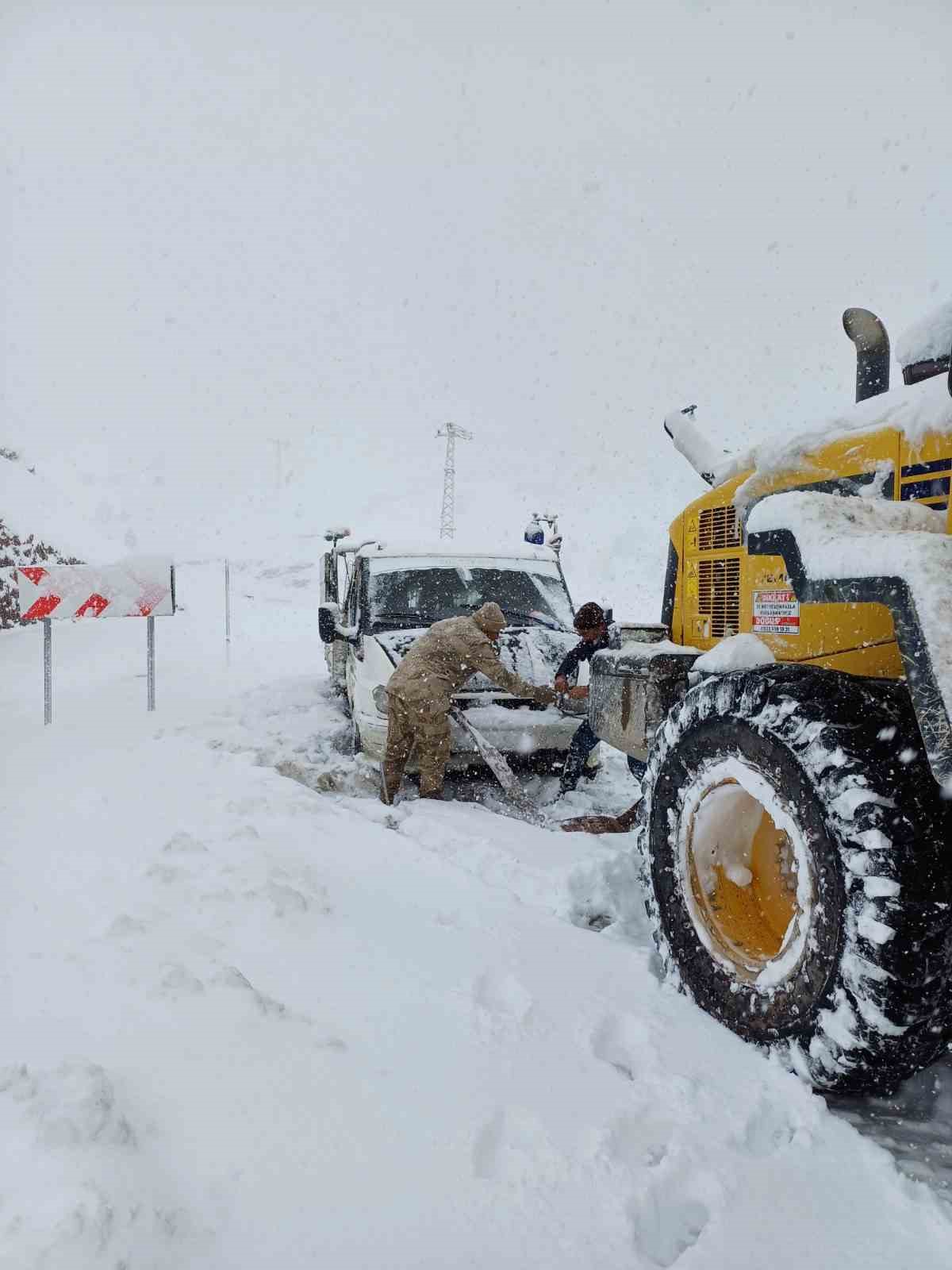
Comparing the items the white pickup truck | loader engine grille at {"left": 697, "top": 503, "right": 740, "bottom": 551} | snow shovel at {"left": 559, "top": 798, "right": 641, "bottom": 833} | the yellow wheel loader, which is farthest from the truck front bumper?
the yellow wheel loader

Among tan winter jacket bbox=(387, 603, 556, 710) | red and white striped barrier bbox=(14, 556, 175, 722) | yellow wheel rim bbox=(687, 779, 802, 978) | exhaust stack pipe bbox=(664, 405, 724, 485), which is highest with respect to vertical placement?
exhaust stack pipe bbox=(664, 405, 724, 485)

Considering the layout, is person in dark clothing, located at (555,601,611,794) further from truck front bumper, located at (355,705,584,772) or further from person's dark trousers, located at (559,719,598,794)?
truck front bumper, located at (355,705,584,772)

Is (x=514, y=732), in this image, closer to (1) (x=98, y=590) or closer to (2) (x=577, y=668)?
(2) (x=577, y=668)

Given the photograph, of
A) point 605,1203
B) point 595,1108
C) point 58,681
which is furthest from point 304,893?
point 58,681

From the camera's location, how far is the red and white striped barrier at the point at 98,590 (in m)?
5.89

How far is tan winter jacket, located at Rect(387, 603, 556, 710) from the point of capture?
15.6ft

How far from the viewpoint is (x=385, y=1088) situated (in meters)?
1.81

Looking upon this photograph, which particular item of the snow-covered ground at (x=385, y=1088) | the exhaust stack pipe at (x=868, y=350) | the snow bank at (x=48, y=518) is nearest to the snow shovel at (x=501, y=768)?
the snow-covered ground at (x=385, y=1088)

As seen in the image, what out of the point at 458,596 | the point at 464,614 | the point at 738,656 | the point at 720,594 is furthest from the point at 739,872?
the point at 458,596

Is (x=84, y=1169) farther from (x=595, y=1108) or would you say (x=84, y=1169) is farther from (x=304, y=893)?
(x=304, y=893)

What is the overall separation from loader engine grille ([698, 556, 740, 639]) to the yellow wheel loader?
71 mm

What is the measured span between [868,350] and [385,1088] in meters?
2.83

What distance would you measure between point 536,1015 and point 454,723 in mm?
2881

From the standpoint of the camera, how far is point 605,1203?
61.9 inches
